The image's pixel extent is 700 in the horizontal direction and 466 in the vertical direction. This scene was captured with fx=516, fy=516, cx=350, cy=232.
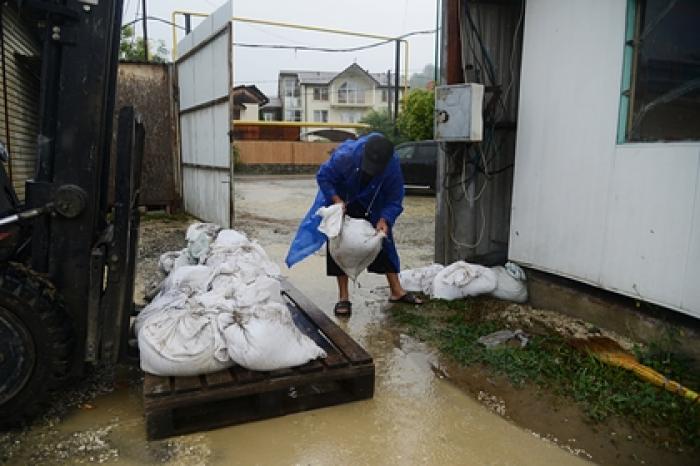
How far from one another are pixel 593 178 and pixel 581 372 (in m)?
1.54

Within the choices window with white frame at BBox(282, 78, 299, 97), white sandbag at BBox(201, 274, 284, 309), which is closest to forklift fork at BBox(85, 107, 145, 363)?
white sandbag at BBox(201, 274, 284, 309)

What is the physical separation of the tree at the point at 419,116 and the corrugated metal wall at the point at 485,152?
14.1m

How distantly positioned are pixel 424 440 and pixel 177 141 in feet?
28.3

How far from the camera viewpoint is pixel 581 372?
328 centimetres

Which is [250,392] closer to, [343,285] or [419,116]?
[343,285]

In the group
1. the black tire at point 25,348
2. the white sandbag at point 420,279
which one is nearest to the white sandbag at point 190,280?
the black tire at point 25,348

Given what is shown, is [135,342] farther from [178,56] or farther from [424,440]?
[178,56]

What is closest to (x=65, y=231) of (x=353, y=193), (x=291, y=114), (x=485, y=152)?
(x=353, y=193)

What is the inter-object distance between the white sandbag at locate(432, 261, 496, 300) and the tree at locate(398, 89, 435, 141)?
1500 cm

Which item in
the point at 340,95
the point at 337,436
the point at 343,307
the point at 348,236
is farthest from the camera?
the point at 340,95

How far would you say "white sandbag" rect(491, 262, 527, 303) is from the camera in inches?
187

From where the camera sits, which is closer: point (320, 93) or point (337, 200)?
point (337, 200)

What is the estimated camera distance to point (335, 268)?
4.61m

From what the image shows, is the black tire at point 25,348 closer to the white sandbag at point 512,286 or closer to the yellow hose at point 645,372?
the yellow hose at point 645,372
